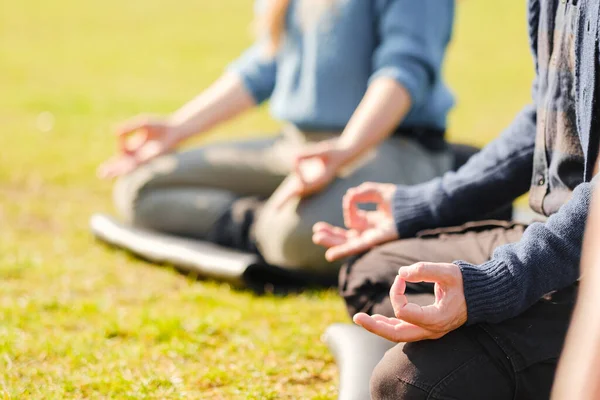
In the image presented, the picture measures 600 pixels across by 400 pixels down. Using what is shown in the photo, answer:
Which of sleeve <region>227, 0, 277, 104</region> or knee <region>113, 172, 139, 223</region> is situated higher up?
sleeve <region>227, 0, 277, 104</region>

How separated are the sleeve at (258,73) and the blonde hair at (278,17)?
0.57 ft

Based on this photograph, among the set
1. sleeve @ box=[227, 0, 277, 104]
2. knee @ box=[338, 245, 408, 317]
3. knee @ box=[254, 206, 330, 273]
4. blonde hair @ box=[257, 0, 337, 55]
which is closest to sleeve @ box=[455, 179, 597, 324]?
knee @ box=[338, 245, 408, 317]

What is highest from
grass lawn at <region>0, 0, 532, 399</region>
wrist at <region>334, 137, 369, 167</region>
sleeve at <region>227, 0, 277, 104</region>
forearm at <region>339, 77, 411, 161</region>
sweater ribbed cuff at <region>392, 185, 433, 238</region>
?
sleeve at <region>227, 0, 277, 104</region>

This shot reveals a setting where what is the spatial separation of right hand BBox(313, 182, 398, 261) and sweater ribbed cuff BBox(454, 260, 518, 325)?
71 centimetres

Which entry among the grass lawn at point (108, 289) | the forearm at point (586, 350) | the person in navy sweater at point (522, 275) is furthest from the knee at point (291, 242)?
the forearm at point (586, 350)

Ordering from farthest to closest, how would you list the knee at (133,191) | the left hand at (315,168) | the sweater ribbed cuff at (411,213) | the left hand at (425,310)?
the knee at (133,191), the left hand at (315,168), the sweater ribbed cuff at (411,213), the left hand at (425,310)

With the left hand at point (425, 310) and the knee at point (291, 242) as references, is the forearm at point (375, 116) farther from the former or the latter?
the left hand at point (425, 310)

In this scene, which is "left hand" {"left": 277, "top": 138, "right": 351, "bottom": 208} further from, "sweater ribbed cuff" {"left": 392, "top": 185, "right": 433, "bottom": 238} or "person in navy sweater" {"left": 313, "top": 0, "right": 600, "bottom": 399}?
"person in navy sweater" {"left": 313, "top": 0, "right": 600, "bottom": 399}

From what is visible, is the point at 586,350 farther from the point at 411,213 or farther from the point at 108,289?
the point at 108,289

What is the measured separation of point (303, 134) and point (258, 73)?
0.52 meters

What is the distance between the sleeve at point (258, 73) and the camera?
13.0 feet

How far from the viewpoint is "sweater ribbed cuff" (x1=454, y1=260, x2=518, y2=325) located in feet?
5.90

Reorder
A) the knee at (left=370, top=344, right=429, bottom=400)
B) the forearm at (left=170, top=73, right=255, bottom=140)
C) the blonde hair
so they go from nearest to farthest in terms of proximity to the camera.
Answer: the knee at (left=370, top=344, right=429, bottom=400)
the blonde hair
the forearm at (left=170, top=73, right=255, bottom=140)

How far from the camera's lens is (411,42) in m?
3.31
